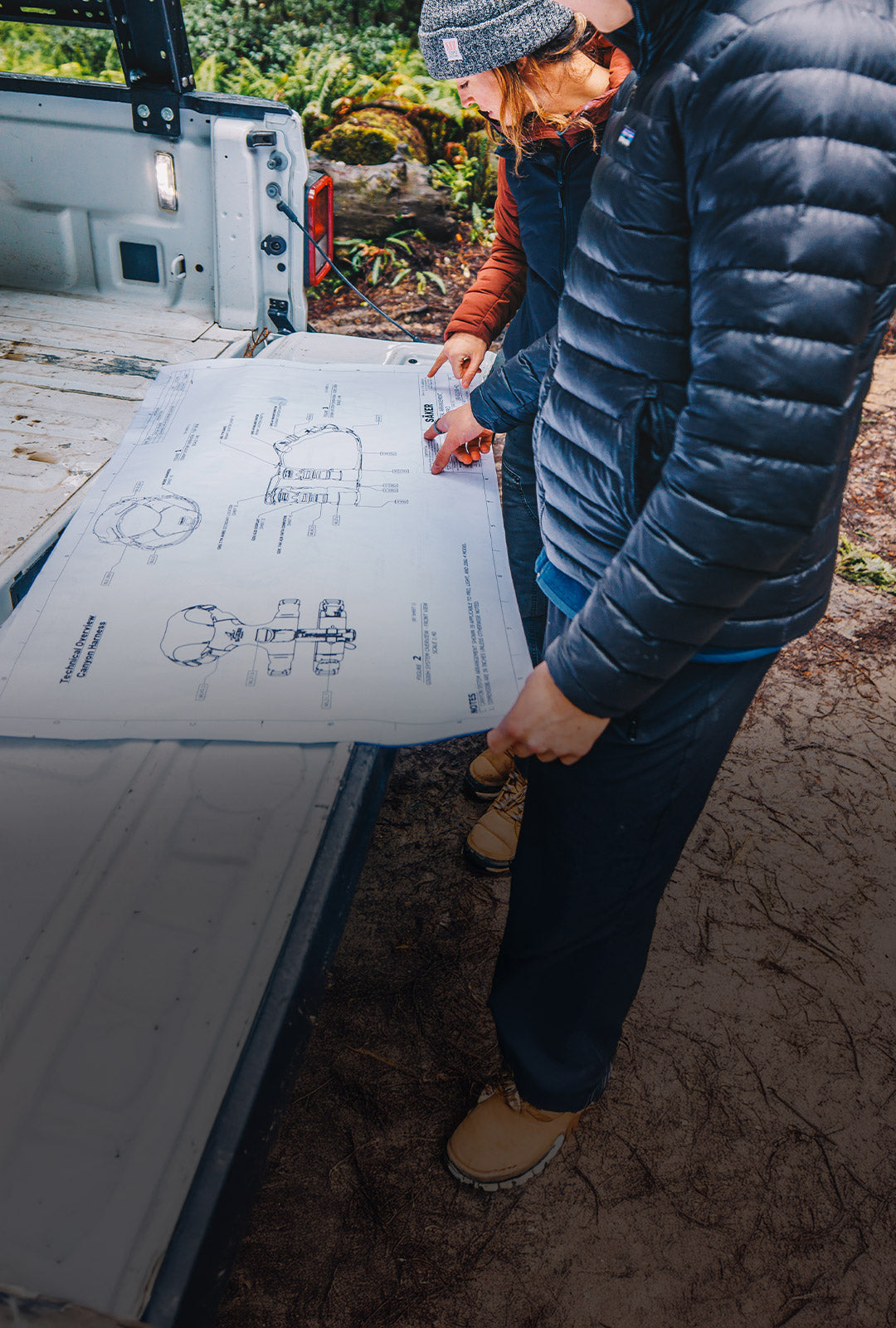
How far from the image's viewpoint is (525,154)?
4.32 ft

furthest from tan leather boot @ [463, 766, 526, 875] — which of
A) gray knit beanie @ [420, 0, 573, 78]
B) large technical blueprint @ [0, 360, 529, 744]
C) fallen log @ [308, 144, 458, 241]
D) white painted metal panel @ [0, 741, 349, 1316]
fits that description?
fallen log @ [308, 144, 458, 241]

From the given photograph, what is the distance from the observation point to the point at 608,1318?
1380 millimetres

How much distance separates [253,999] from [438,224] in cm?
593

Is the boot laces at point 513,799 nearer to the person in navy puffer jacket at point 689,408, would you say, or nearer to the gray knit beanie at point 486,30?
the person in navy puffer jacket at point 689,408

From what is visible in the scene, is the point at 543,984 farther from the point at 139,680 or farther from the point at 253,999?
the point at 139,680

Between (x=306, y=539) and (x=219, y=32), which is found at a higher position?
(x=219, y=32)

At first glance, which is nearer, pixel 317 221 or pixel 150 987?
pixel 150 987

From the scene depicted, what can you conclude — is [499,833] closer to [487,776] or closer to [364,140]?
[487,776]

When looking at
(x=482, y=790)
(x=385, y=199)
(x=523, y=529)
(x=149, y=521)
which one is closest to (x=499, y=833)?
(x=482, y=790)

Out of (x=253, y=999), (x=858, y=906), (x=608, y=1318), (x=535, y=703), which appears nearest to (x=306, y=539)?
(x=535, y=703)

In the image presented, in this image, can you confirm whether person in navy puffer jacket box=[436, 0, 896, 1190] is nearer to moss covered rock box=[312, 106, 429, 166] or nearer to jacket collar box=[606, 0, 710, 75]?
jacket collar box=[606, 0, 710, 75]

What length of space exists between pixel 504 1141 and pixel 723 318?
1.40 metres

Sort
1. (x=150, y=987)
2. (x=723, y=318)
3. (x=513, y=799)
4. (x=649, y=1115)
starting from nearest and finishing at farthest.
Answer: (x=723, y=318)
(x=150, y=987)
(x=649, y=1115)
(x=513, y=799)

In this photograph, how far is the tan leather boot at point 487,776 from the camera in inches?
86.6
